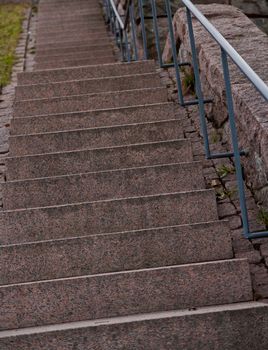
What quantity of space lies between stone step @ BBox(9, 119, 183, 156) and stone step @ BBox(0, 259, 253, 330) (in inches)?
61.9

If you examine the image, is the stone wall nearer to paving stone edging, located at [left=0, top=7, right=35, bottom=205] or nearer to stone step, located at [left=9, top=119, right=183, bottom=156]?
stone step, located at [left=9, top=119, right=183, bottom=156]

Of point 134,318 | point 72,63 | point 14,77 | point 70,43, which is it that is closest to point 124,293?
point 134,318

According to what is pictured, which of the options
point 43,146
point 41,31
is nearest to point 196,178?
point 43,146

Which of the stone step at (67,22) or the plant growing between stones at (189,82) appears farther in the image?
the stone step at (67,22)

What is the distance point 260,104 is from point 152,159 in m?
0.78

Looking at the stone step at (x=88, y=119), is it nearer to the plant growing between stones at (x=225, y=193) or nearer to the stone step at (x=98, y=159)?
the stone step at (x=98, y=159)

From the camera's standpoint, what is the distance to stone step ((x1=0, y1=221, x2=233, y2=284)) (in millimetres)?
3324

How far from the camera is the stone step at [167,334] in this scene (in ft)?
9.33

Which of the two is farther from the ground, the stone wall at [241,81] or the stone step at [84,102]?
the stone wall at [241,81]

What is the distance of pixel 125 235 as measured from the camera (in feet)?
11.0

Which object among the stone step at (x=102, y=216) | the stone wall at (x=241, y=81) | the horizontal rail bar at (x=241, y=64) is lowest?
the stone step at (x=102, y=216)

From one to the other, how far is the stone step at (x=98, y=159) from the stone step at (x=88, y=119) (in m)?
0.64

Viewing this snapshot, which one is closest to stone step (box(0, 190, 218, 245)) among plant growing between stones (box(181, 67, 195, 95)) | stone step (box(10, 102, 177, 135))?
stone step (box(10, 102, 177, 135))

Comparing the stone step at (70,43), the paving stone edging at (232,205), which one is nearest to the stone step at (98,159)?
the paving stone edging at (232,205)
